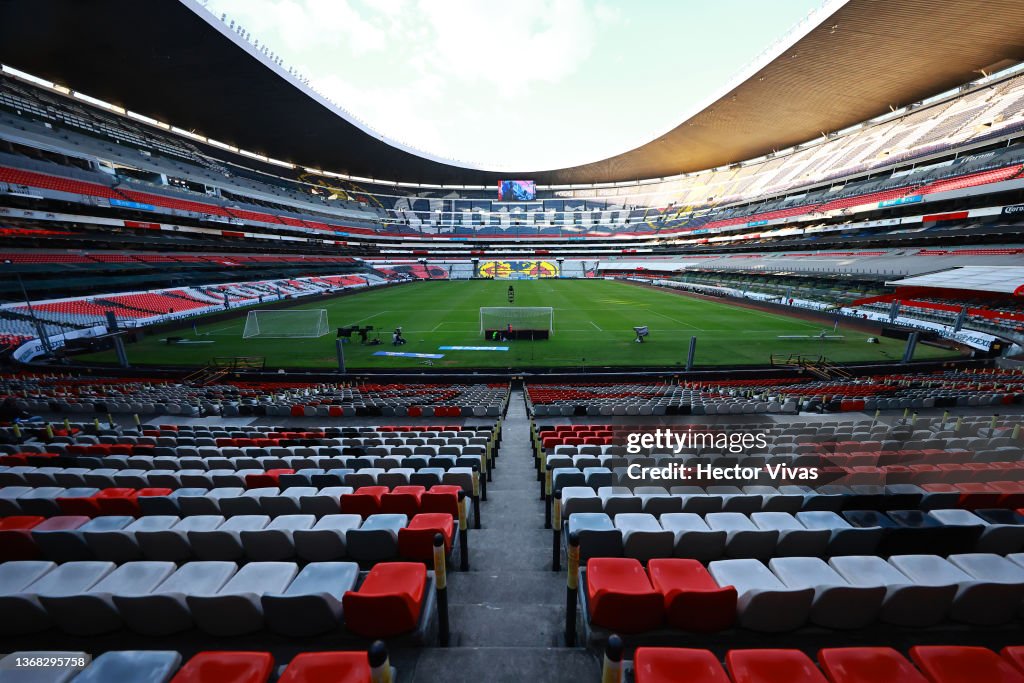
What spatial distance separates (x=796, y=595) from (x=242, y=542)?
486cm

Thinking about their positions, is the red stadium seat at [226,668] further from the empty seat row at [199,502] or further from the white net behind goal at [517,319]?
the white net behind goal at [517,319]

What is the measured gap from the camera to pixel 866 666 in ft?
7.51

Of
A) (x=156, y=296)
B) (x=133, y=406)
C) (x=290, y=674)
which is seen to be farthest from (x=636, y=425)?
(x=156, y=296)

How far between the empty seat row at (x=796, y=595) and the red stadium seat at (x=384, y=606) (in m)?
1.38

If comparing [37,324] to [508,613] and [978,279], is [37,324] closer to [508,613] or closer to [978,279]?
[508,613]

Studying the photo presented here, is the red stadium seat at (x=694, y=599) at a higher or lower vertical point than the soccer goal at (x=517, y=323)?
higher

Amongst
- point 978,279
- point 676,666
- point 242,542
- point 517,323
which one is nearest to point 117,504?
point 242,542

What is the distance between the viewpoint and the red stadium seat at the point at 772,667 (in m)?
2.24

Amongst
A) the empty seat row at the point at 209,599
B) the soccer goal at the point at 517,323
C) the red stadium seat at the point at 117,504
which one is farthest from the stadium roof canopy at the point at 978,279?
the red stadium seat at the point at 117,504

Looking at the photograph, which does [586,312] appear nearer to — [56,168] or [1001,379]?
[1001,379]

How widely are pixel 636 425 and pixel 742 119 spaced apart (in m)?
59.1

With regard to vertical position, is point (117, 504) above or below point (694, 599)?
below

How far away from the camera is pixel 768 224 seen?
190ft

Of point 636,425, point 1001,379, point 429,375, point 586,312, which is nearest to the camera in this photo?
point 636,425
